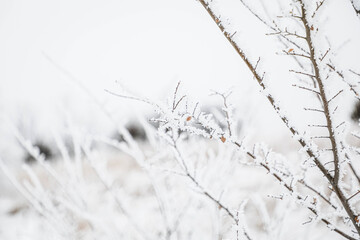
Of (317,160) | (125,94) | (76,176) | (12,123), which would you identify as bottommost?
(317,160)

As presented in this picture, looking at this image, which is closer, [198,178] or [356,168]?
[198,178]

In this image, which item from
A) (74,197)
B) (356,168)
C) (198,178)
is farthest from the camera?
(74,197)

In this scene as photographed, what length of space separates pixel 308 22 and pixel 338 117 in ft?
1.01

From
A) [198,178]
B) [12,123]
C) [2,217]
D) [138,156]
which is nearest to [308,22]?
[198,178]

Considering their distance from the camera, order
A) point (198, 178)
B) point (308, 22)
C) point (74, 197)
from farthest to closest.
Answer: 1. point (74, 197)
2. point (198, 178)
3. point (308, 22)

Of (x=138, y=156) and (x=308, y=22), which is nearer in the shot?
(x=308, y=22)

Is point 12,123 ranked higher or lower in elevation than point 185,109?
higher

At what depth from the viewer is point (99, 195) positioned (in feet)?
26.6

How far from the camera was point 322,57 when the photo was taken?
0.64 meters

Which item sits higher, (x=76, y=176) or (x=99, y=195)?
(x=76, y=176)

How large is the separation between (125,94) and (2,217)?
9606 mm

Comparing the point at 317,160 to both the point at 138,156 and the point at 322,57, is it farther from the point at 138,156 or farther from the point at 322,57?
the point at 138,156

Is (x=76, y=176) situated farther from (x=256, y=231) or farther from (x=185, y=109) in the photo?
(x=256, y=231)

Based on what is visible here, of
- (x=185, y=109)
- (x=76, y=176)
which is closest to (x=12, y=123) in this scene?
(x=76, y=176)
